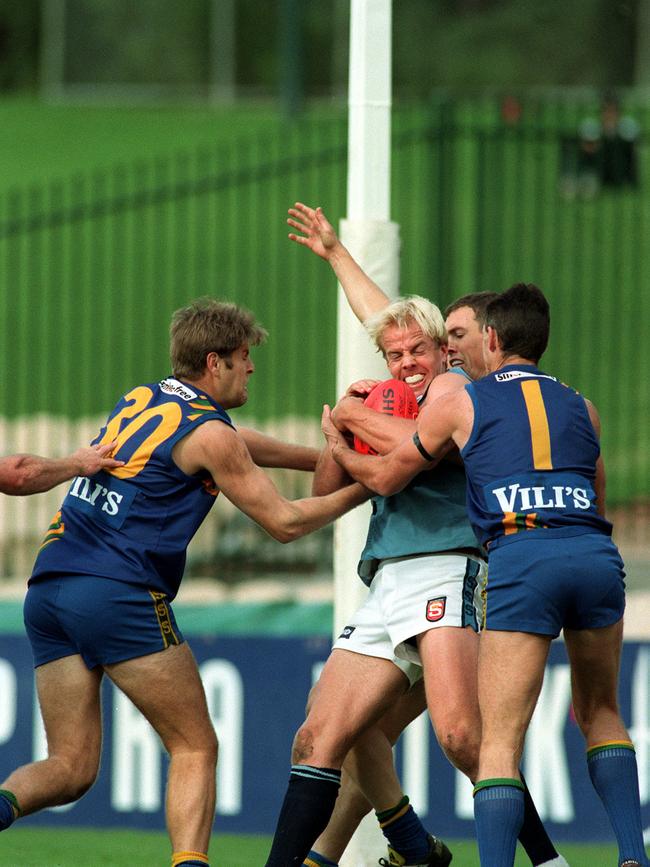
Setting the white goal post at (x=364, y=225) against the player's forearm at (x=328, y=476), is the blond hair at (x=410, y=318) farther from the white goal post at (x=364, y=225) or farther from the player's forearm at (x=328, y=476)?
the white goal post at (x=364, y=225)

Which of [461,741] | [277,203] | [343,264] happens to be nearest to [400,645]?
[461,741]

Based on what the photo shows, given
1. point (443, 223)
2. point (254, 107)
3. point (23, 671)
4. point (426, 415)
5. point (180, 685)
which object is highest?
point (254, 107)

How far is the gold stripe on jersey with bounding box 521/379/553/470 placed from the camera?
477 centimetres

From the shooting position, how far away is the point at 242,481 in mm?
5055

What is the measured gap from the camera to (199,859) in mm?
4984

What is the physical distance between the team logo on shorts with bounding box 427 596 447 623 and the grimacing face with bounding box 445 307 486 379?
996mm

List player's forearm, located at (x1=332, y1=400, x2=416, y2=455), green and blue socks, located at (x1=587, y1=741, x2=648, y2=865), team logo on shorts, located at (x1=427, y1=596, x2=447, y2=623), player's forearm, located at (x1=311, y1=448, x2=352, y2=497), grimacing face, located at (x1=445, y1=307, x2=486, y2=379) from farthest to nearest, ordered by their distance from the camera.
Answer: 1. grimacing face, located at (x1=445, y1=307, x2=486, y2=379)
2. player's forearm, located at (x1=311, y1=448, x2=352, y2=497)
3. player's forearm, located at (x1=332, y1=400, x2=416, y2=455)
4. team logo on shorts, located at (x1=427, y1=596, x2=447, y2=623)
5. green and blue socks, located at (x1=587, y1=741, x2=648, y2=865)

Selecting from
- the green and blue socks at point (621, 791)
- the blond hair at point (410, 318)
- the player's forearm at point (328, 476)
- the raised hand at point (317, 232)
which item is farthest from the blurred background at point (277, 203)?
the green and blue socks at point (621, 791)

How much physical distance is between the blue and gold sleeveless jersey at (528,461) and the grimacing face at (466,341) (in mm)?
642

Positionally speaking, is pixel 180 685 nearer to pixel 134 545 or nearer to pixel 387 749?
pixel 134 545

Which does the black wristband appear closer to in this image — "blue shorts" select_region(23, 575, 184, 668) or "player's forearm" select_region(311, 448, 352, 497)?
"player's forearm" select_region(311, 448, 352, 497)

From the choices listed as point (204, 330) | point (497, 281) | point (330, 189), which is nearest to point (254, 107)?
point (330, 189)

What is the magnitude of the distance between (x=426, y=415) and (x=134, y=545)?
1.07m

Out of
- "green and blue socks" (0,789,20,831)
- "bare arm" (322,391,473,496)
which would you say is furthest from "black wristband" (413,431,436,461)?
"green and blue socks" (0,789,20,831)
